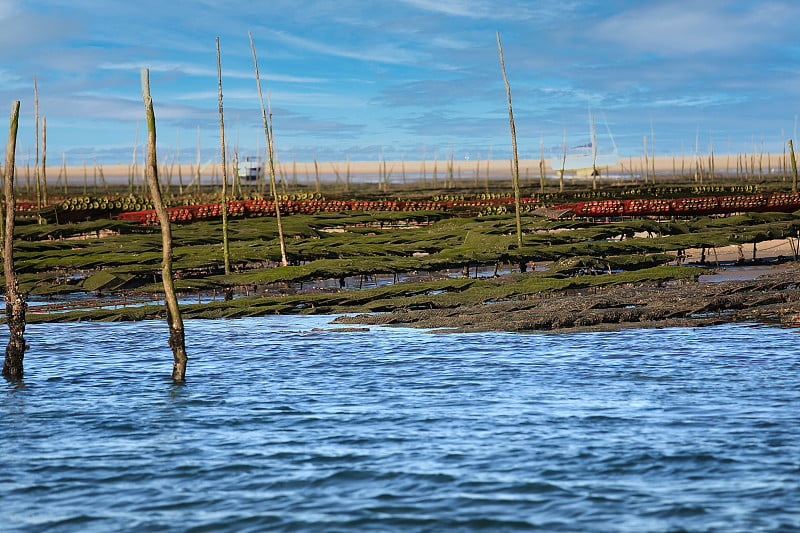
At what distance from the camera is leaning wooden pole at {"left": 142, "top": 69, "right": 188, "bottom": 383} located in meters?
16.2

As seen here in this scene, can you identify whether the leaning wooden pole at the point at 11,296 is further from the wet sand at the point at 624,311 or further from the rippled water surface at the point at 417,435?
the wet sand at the point at 624,311

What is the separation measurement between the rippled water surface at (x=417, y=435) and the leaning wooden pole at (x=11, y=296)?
0.46m

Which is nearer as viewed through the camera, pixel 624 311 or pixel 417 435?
pixel 417 435

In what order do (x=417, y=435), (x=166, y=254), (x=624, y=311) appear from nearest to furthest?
(x=417, y=435) < (x=166, y=254) < (x=624, y=311)

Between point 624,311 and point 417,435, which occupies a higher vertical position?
point 624,311

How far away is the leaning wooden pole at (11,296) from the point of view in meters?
16.6

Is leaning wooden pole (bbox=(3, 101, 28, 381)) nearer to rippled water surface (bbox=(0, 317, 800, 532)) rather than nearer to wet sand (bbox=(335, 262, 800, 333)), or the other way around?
rippled water surface (bbox=(0, 317, 800, 532))

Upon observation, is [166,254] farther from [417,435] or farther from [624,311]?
[624,311]

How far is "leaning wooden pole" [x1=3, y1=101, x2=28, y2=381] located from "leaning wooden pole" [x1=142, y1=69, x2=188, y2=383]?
247 cm

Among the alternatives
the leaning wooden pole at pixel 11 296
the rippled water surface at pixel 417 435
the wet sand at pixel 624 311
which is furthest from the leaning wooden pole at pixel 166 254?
the wet sand at pixel 624 311

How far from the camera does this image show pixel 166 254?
16.6m

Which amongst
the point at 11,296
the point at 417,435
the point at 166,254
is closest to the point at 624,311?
the point at 417,435

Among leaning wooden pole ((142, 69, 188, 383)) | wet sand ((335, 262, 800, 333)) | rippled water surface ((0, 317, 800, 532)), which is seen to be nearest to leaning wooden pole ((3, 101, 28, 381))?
rippled water surface ((0, 317, 800, 532))

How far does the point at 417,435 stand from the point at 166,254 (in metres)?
5.80
